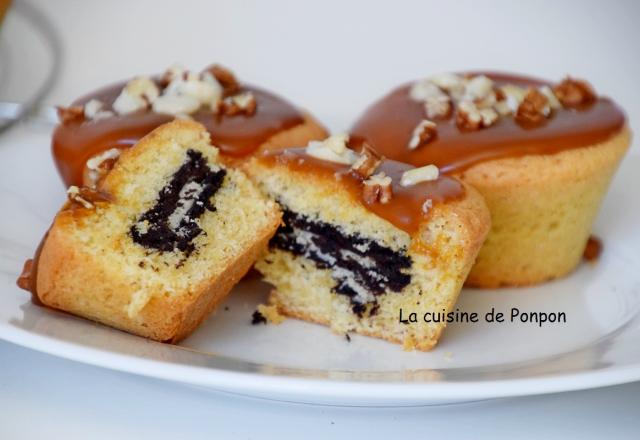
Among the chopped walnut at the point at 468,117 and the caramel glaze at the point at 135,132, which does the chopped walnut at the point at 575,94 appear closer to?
the chopped walnut at the point at 468,117

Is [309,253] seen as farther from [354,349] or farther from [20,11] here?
[20,11]

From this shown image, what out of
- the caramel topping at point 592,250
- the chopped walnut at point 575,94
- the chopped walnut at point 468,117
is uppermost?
the chopped walnut at point 575,94

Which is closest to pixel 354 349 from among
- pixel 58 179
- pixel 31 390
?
pixel 31 390

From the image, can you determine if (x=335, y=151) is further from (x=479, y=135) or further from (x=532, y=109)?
(x=532, y=109)

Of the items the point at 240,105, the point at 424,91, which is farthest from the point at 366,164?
A: the point at 424,91

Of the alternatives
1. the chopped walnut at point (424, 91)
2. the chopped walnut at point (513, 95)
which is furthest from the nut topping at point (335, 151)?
the chopped walnut at point (513, 95)

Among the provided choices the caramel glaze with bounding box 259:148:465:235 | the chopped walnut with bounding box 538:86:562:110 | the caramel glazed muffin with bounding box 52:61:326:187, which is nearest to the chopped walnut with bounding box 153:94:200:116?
the caramel glazed muffin with bounding box 52:61:326:187

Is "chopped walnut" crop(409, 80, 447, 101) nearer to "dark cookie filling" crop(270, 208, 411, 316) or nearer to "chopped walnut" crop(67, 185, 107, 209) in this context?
"dark cookie filling" crop(270, 208, 411, 316)
